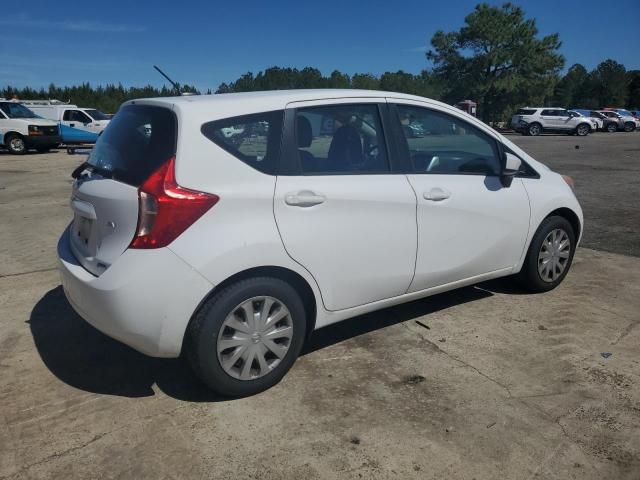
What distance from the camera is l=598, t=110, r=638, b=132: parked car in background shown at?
39.8 meters

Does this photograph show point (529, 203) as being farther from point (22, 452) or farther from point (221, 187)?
point (22, 452)

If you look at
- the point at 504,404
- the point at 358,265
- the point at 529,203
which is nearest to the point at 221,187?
the point at 358,265

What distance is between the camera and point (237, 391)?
118 inches

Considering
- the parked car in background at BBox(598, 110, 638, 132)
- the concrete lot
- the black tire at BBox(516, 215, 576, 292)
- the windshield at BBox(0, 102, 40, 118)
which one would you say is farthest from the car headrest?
the parked car in background at BBox(598, 110, 638, 132)

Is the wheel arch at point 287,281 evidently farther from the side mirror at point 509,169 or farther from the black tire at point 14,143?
the black tire at point 14,143

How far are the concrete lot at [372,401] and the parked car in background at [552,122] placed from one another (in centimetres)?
3395

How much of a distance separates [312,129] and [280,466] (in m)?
1.89

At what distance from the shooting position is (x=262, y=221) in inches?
113

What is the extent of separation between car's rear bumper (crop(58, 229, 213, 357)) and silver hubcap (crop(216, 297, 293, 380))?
0.81ft

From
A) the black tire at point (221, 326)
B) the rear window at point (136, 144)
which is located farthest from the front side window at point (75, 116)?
the black tire at point (221, 326)

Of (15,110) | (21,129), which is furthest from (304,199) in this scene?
(15,110)

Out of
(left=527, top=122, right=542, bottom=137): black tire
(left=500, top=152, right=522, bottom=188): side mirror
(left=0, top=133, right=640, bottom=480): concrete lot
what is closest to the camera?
(left=0, top=133, right=640, bottom=480): concrete lot

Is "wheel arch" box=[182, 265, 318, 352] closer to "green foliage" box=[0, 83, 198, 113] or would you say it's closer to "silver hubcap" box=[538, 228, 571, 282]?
"silver hubcap" box=[538, 228, 571, 282]

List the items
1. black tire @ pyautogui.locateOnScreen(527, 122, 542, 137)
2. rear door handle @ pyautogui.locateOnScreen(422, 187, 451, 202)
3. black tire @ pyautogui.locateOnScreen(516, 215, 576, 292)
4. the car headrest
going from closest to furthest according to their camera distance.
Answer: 1. the car headrest
2. rear door handle @ pyautogui.locateOnScreen(422, 187, 451, 202)
3. black tire @ pyautogui.locateOnScreen(516, 215, 576, 292)
4. black tire @ pyautogui.locateOnScreen(527, 122, 542, 137)
